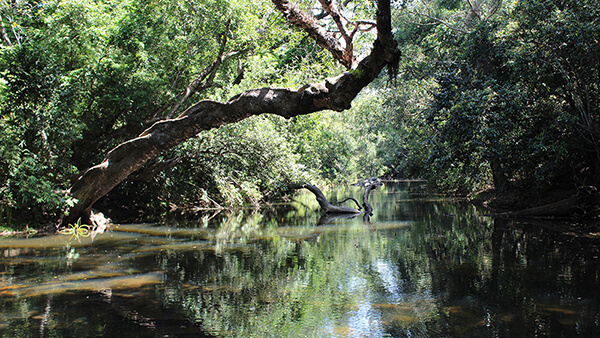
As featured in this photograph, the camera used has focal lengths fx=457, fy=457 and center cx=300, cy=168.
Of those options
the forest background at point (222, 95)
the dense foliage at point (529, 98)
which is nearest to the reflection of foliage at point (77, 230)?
the forest background at point (222, 95)

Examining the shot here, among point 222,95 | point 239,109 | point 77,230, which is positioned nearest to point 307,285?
point 239,109

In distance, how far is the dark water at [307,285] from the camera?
15.4 feet

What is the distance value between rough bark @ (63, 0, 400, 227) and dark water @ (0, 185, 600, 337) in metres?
1.60

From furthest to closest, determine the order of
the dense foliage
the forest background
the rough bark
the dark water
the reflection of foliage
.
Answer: the reflection of foliage < the forest background < the dense foliage < the rough bark < the dark water

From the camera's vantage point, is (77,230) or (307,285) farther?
(77,230)

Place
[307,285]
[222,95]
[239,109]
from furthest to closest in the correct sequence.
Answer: [222,95] < [239,109] < [307,285]

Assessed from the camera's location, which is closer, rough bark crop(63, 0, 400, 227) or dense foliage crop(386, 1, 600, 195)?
rough bark crop(63, 0, 400, 227)

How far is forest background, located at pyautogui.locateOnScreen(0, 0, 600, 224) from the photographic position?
11.8 metres

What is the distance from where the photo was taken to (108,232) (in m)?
12.6

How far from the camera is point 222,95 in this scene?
53.9 ft

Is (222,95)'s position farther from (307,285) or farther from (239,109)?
(307,285)

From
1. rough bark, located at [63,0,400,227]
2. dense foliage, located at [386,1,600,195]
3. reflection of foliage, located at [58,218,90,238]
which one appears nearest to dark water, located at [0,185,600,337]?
reflection of foliage, located at [58,218,90,238]

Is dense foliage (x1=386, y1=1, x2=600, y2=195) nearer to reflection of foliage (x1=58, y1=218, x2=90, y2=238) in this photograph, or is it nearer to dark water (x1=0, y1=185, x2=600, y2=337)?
dark water (x1=0, y1=185, x2=600, y2=337)

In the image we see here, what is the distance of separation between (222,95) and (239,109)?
7487 millimetres
